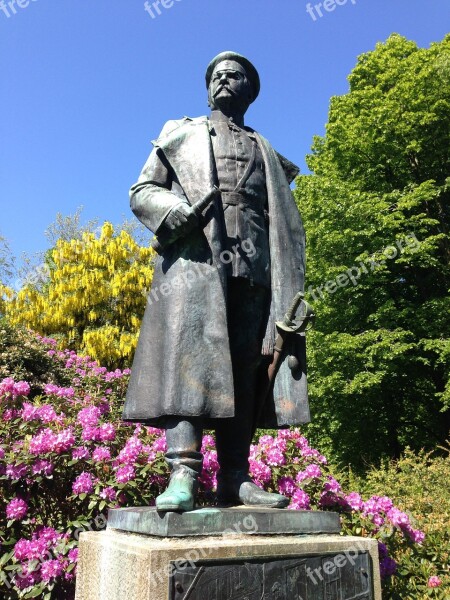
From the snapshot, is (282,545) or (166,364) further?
(166,364)

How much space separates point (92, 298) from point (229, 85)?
55.3 ft

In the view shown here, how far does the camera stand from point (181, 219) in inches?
119

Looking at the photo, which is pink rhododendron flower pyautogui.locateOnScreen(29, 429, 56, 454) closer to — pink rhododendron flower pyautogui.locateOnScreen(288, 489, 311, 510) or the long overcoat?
the long overcoat

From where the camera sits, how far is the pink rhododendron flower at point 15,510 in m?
4.31

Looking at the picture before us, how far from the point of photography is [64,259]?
20.9m

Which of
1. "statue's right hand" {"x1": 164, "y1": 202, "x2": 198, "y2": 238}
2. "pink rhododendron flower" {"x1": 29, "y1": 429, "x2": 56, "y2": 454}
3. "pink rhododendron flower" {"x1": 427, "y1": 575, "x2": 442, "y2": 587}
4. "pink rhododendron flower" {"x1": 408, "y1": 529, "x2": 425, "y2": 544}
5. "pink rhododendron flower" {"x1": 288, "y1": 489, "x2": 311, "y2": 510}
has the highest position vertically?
"statue's right hand" {"x1": 164, "y1": 202, "x2": 198, "y2": 238}

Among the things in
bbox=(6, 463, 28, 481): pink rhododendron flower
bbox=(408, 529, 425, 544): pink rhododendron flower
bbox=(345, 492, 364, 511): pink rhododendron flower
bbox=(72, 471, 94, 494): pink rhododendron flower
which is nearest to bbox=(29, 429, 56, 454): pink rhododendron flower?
bbox=(6, 463, 28, 481): pink rhododendron flower

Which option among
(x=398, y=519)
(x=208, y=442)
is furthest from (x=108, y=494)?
(x=398, y=519)

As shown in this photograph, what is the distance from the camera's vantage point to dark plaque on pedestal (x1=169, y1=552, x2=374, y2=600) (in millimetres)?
2365

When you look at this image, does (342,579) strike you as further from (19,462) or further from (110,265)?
(110,265)

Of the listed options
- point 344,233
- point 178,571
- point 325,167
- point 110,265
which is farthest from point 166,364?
point 110,265

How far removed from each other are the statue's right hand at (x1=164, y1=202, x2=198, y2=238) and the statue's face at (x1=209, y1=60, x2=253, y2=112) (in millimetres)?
1004

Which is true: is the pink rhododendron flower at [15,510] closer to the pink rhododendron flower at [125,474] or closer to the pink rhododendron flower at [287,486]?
the pink rhododendron flower at [125,474]

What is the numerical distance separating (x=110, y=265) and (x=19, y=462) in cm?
1655
